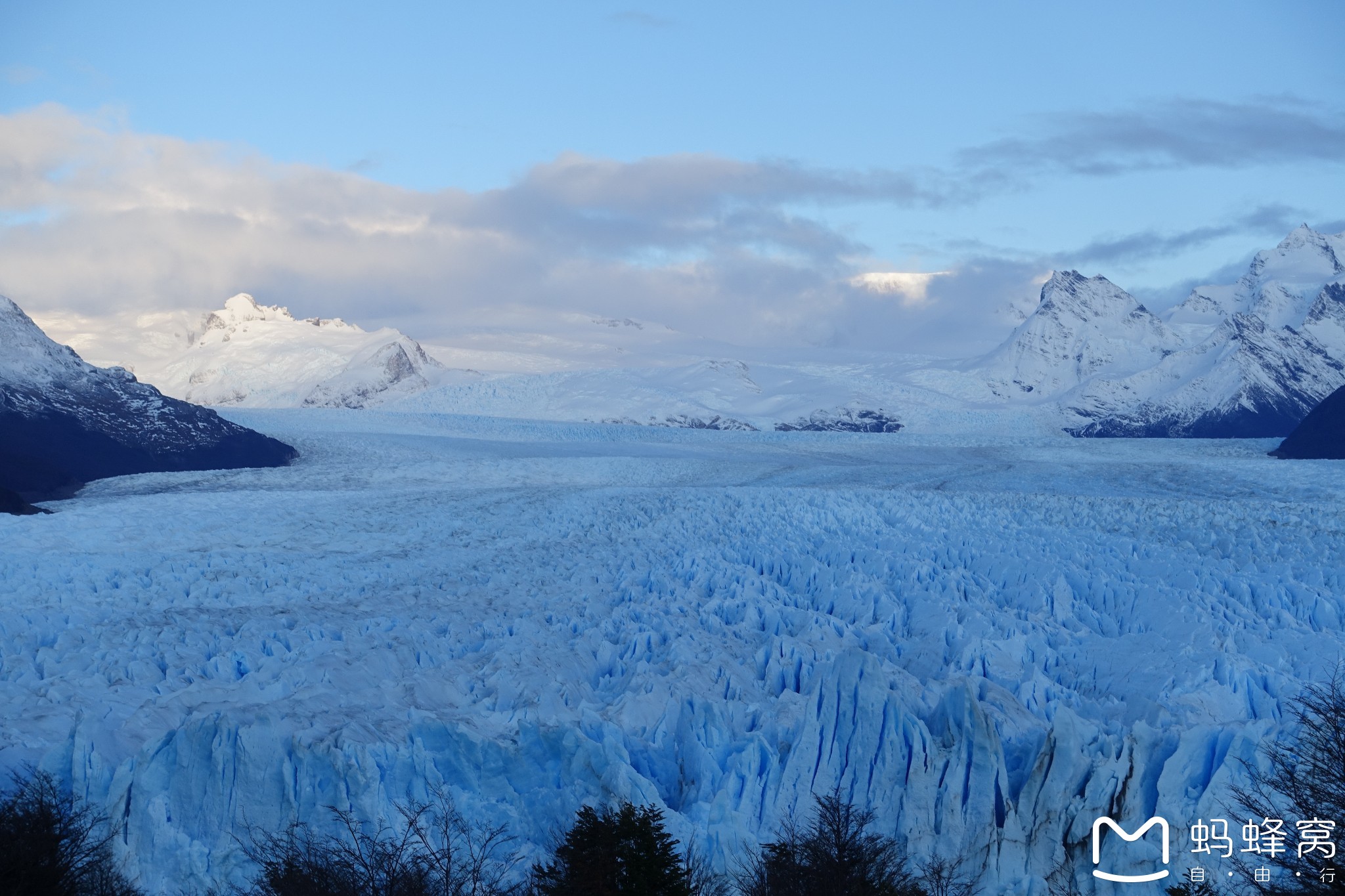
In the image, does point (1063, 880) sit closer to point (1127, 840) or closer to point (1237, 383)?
point (1127, 840)

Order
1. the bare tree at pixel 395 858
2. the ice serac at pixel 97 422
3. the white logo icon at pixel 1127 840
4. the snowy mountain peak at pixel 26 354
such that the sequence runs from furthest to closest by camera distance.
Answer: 1. the snowy mountain peak at pixel 26 354
2. the ice serac at pixel 97 422
3. the white logo icon at pixel 1127 840
4. the bare tree at pixel 395 858

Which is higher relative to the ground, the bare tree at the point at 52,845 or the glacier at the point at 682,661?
the glacier at the point at 682,661

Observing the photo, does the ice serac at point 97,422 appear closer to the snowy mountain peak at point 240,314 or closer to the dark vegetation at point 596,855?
the dark vegetation at point 596,855

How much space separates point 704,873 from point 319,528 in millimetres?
16681

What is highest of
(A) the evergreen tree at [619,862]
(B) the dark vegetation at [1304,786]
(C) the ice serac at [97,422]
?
(C) the ice serac at [97,422]

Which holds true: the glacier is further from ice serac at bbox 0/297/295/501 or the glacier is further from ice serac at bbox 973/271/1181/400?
ice serac at bbox 973/271/1181/400

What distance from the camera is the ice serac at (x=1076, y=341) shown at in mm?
103938

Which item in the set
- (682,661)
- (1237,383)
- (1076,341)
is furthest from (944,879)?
(1076,341)

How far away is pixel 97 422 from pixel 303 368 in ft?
215

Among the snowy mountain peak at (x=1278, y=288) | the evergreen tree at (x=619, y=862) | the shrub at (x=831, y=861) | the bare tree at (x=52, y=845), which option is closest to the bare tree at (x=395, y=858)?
the evergreen tree at (x=619, y=862)

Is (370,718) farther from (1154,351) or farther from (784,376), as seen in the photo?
(1154,351)

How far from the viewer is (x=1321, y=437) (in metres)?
47.0

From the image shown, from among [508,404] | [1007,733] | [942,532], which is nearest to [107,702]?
[1007,733]

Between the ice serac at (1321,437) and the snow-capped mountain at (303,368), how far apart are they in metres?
59.3
